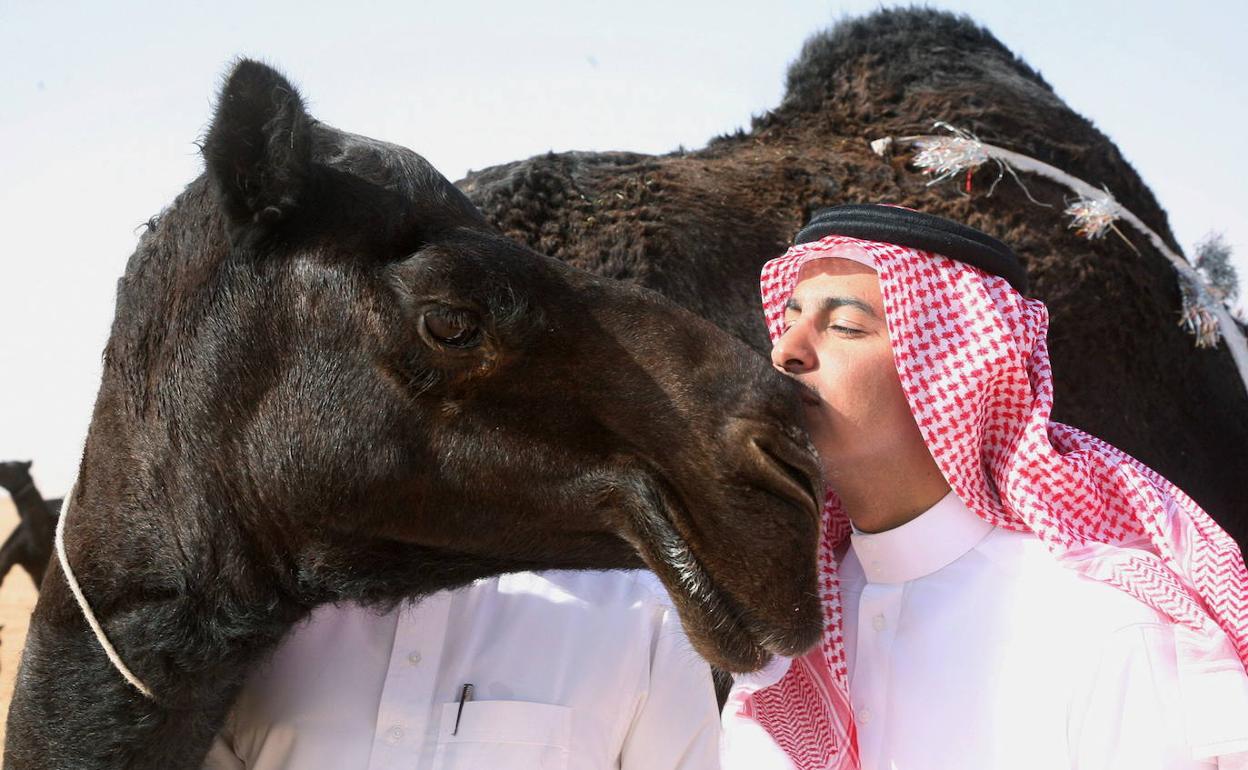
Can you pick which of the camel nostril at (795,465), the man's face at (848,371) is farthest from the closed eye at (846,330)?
the camel nostril at (795,465)

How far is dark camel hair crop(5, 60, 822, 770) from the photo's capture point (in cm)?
227

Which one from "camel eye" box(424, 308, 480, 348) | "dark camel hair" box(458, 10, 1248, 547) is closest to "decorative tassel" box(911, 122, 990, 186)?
"dark camel hair" box(458, 10, 1248, 547)

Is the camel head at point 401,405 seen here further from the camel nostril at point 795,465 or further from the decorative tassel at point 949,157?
the decorative tassel at point 949,157

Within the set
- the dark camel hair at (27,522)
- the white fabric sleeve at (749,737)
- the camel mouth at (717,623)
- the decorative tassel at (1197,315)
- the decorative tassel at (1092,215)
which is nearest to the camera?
the camel mouth at (717,623)

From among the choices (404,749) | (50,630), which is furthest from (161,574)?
(404,749)

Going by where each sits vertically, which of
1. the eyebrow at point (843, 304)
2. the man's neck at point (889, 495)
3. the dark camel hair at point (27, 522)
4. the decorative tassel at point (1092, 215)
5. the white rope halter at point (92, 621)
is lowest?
the dark camel hair at point (27, 522)

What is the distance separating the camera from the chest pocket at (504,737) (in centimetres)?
246

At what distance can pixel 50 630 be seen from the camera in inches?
96.6

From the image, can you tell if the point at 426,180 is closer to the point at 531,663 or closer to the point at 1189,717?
the point at 531,663

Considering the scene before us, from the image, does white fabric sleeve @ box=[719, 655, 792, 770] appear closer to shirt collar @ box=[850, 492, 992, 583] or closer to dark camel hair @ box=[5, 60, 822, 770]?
dark camel hair @ box=[5, 60, 822, 770]

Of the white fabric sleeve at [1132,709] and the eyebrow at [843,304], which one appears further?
the eyebrow at [843,304]

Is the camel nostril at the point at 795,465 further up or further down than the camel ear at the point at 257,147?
further down

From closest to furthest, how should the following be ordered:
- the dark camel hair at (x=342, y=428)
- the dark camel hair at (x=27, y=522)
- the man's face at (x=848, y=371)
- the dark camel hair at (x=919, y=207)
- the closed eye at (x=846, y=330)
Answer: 1. the dark camel hair at (x=342, y=428)
2. the man's face at (x=848, y=371)
3. the closed eye at (x=846, y=330)
4. the dark camel hair at (x=919, y=207)
5. the dark camel hair at (x=27, y=522)

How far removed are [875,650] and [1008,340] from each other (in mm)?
709
